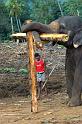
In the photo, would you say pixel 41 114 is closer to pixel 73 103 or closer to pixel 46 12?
pixel 73 103

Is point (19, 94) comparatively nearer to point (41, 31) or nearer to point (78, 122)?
point (41, 31)

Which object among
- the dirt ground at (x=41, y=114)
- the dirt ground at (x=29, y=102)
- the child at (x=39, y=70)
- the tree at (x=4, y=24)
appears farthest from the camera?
the tree at (x=4, y=24)

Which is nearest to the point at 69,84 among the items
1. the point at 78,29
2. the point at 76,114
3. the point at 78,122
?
the point at 78,29

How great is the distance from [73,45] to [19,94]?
4195 millimetres

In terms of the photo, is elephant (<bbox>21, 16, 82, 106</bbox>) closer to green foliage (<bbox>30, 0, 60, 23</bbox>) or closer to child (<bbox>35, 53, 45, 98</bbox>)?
child (<bbox>35, 53, 45, 98</bbox>)

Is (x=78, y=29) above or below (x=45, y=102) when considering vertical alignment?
above

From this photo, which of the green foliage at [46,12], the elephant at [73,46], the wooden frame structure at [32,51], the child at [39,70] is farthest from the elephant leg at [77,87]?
the green foliage at [46,12]

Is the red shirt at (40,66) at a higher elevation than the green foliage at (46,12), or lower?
higher

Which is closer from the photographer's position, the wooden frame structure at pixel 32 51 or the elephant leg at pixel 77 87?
the wooden frame structure at pixel 32 51

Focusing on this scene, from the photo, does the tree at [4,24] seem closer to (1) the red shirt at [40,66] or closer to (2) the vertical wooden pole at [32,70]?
(1) the red shirt at [40,66]

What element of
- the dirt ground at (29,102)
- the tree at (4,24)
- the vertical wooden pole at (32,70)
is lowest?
the tree at (4,24)

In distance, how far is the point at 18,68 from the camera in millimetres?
20766

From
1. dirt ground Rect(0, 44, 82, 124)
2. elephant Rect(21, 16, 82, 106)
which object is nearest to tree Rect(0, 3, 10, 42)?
dirt ground Rect(0, 44, 82, 124)

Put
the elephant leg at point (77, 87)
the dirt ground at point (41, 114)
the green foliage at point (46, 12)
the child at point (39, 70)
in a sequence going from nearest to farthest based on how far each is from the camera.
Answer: the dirt ground at point (41, 114) < the elephant leg at point (77, 87) < the child at point (39, 70) < the green foliage at point (46, 12)
